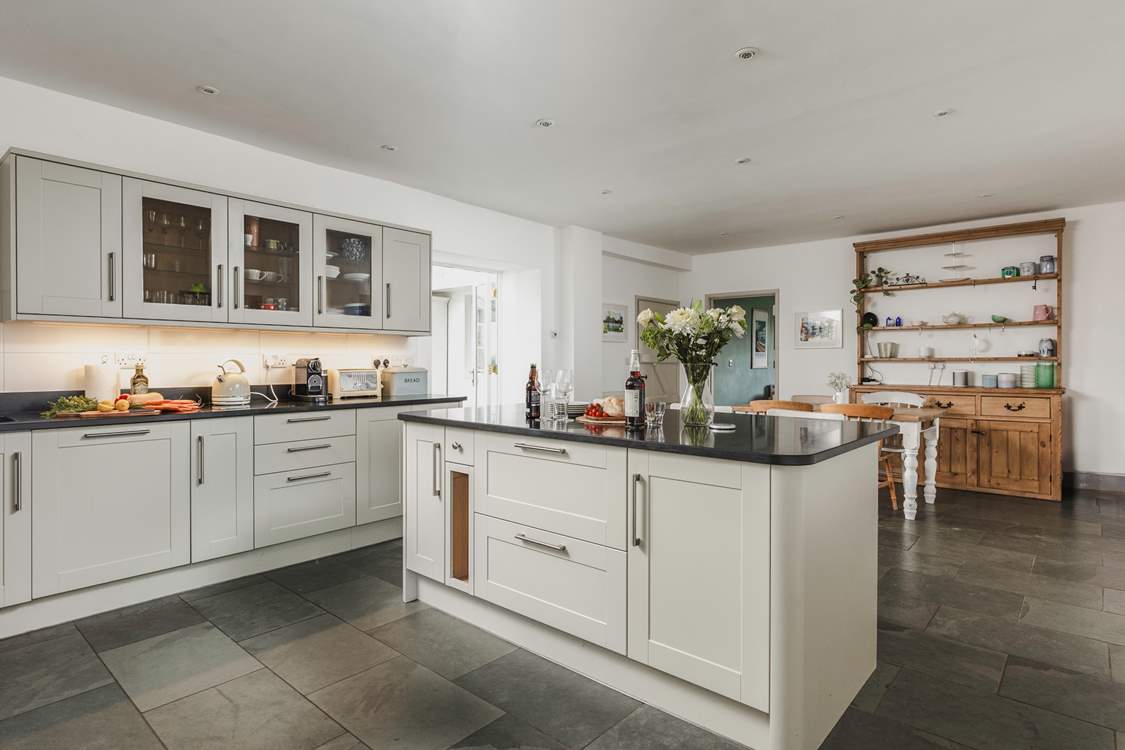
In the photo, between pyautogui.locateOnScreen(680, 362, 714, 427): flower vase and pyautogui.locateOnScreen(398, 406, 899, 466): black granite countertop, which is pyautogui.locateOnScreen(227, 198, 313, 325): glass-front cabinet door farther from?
pyautogui.locateOnScreen(680, 362, 714, 427): flower vase

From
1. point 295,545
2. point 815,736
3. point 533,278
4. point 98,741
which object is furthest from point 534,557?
point 533,278

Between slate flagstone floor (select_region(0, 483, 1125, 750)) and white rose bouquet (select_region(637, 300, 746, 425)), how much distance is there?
1.15 m

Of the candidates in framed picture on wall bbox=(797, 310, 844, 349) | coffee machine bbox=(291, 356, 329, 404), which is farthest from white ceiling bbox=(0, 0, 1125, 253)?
framed picture on wall bbox=(797, 310, 844, 349)

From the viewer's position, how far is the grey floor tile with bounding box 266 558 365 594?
3281 mm

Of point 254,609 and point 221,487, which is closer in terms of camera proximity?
point 254,609

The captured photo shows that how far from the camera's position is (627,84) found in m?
3.16

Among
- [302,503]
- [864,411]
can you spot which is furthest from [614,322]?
[302,503]

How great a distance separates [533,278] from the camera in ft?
20.7

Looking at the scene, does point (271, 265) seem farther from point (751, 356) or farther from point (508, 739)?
point (751, 356)

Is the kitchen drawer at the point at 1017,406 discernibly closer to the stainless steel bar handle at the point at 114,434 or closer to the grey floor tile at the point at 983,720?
the grey floor tile at the point at 983,720

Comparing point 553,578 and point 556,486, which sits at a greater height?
point 556,486

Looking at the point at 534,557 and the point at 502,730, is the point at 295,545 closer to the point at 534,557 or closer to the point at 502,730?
the point at 534,557

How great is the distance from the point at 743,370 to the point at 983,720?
6476mm

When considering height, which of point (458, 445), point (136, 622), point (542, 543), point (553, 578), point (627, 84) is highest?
point (627, 84)
